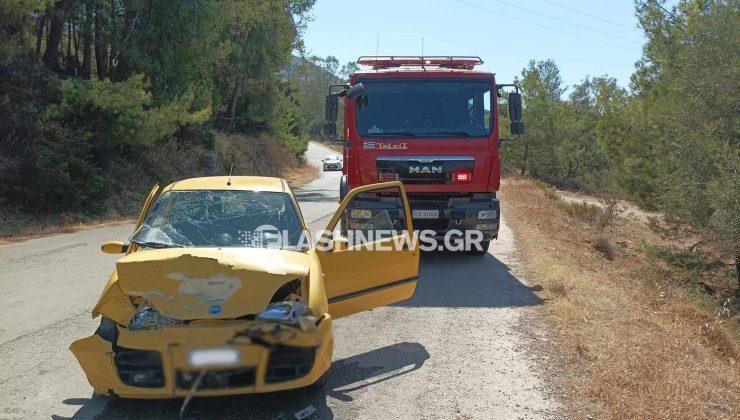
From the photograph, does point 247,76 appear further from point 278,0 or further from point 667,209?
point 667,209

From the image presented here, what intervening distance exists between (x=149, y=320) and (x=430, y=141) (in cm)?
622

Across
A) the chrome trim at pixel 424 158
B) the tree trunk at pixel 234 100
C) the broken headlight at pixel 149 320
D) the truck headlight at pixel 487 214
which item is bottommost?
the broken headlight at pixel 149 320

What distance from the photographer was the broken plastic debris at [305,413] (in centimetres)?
409

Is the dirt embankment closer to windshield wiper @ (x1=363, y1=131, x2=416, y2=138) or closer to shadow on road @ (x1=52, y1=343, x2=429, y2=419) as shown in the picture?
windshield wiper @ (x1=363, y1=131, x2=416, y2=138)

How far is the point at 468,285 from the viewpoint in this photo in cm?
855

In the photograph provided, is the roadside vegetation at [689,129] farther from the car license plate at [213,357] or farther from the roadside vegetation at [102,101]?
the roadside vegetation at [102,101]

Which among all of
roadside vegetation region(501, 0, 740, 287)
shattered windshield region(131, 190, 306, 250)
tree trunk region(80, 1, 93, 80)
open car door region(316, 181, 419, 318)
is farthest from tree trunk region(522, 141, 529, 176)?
shattered windshield region(131, 190, 306, 250)

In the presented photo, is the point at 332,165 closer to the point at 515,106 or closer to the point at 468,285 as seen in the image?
the point at 515,106

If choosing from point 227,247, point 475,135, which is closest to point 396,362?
point 227,247

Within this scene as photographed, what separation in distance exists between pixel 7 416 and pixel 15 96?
15059mm

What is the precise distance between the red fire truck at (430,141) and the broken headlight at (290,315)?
5.45 m

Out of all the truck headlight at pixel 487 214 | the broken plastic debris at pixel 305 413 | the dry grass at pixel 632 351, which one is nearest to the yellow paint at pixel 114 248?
the broken plastic debris at pixel 305 413

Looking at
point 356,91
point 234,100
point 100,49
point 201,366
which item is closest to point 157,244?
point 201,366

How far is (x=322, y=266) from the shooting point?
520cm
